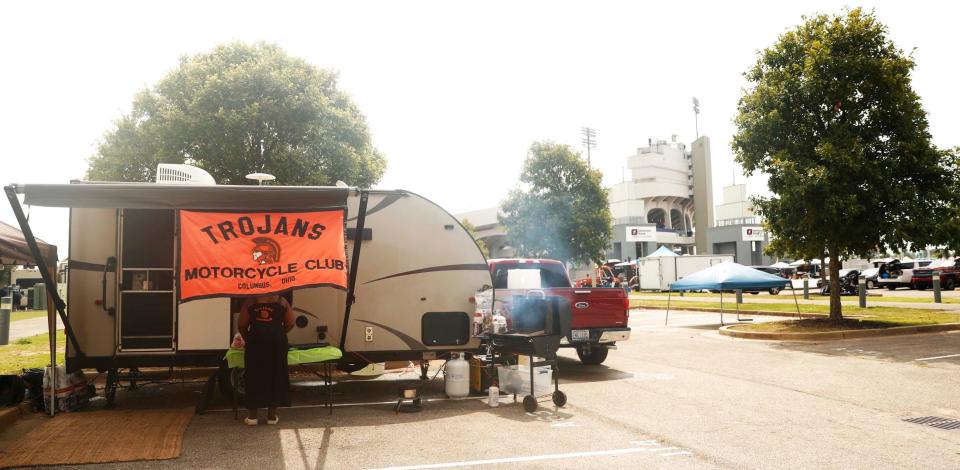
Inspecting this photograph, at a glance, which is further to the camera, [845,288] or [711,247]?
[711,247]

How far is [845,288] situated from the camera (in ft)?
116

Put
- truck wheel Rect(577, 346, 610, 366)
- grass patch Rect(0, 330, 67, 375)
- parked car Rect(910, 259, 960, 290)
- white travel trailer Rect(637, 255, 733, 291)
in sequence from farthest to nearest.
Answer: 1. white travel trailer Rect(637, 255, 733, 291)
2. parked car Rect(910, 259, 960, 290)
3. truck wheel Rect(577, 346, 610, 366)
4. grass patch Rect(0, 330, 67, 375)

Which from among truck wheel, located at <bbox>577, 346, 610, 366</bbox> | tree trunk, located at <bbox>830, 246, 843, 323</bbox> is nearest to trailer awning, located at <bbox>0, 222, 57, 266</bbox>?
truck wheel, located at <bbox>577, 346, 610, 366</bbox>

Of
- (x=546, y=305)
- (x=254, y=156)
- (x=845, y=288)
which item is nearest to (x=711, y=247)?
(x=845, y=288)

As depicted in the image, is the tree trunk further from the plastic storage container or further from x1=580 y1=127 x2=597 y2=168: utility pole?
x1=580 y1=127 x2=597 y2=168: utility pole

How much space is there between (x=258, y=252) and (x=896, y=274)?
39.9 meters

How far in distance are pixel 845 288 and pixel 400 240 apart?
3320 centimetres

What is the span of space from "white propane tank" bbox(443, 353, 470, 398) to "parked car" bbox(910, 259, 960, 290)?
35.0 m

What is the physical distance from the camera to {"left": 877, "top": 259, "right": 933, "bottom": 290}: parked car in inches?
1476

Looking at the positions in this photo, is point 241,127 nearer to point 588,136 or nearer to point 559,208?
point 559,208

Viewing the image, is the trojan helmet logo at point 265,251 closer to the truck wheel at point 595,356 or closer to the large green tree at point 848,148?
the truck wheel at point 595,356

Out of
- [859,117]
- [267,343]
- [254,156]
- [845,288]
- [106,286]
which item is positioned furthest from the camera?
[845,288]

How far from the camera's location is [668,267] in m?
44.7

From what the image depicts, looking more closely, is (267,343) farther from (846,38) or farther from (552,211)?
(552,211)
